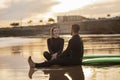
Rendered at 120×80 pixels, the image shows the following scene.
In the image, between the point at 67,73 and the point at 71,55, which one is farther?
the point at 71,55

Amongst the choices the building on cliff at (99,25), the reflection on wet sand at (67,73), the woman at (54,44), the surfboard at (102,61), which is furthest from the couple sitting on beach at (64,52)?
the building on cliff at (99,25)

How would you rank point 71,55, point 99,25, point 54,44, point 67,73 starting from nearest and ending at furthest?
1. point 67,73
2. point 71,55
3. point 54,44
4. point 99,25

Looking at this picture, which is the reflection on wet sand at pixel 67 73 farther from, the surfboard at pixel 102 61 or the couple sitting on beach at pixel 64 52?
the surfboard at pixel 102 61

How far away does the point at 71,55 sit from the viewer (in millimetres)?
12867

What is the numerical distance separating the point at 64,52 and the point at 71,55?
0.24 m

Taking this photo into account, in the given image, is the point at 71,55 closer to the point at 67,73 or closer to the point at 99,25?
the point at 67,73

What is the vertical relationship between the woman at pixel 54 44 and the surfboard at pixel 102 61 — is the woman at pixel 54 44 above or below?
above

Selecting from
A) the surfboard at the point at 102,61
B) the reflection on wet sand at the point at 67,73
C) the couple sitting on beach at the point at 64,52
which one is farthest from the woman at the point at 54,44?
the surfboard at the point at 102,61

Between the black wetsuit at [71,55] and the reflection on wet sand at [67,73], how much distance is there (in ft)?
0.78

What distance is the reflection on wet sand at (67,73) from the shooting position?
36.0 ft

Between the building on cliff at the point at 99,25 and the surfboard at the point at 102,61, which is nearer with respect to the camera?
the surfboard at the point at 102,61

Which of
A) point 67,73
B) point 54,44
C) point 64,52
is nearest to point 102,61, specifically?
point 54,44

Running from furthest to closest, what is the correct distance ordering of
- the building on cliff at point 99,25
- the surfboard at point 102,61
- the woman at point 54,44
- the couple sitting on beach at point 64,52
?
the building on cliff at point 99,25 → the surfboard at point 102,61 → the woman at point 54,44 → the couple sitting on beach at point 64,52

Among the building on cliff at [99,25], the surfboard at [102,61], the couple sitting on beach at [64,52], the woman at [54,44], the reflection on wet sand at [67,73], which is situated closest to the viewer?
the reflection on wet sand at [67,73]
